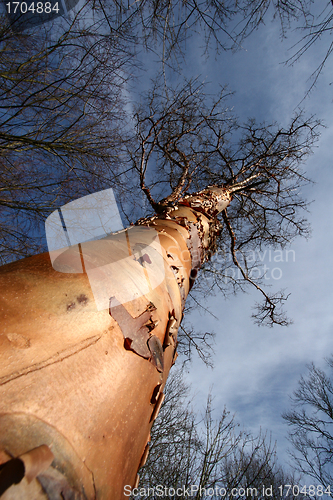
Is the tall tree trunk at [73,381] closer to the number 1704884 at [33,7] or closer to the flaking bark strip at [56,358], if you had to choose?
the flaking bark strip at [56,358]

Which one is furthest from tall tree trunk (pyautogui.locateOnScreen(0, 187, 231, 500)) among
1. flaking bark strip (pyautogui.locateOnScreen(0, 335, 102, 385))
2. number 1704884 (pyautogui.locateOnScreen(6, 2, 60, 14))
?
number 1704884 (pyautogui.locateOnScreen(6, 2, 60, 14))

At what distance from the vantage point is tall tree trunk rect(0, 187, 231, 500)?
1.37ft

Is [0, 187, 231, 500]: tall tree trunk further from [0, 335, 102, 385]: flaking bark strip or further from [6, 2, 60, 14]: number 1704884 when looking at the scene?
→ [6, 2, 60, 14]: number 1704884

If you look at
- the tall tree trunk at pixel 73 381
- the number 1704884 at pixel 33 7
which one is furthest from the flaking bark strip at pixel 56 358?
the number 1704884 at pixel 33 7

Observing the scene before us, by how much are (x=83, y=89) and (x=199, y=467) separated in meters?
7.50

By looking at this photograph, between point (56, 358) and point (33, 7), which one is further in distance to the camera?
point (33, 7)

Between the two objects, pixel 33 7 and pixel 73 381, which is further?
pixel 33 7

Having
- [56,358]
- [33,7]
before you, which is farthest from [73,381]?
[33,7]

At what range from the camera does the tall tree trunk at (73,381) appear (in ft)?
1.37

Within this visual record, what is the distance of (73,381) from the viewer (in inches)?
20.7

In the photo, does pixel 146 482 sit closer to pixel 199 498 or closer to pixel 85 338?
pixel 199 498

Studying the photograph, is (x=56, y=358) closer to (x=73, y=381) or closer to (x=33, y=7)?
(x=73, y=381)

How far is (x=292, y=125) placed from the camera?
484 cm

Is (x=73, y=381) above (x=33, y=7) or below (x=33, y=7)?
below
